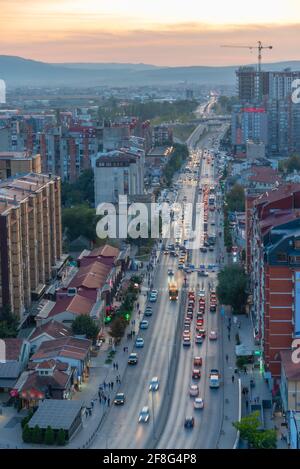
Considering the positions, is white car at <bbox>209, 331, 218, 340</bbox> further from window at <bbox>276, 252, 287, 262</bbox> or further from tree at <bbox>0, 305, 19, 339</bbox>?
tree at <bbox>0, 305, 19, 339</bbox>

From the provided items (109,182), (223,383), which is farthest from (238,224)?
(223,383)

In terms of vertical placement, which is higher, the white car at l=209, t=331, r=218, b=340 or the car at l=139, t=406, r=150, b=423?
the white car at l=209, t=331, r=218, b=340

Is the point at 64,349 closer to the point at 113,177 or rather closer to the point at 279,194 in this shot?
the point at 279,194

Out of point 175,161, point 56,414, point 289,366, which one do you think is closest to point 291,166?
point 175,161

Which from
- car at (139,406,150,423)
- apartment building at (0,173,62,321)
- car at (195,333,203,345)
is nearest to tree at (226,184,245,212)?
apartment building at (0,173,62,321)
